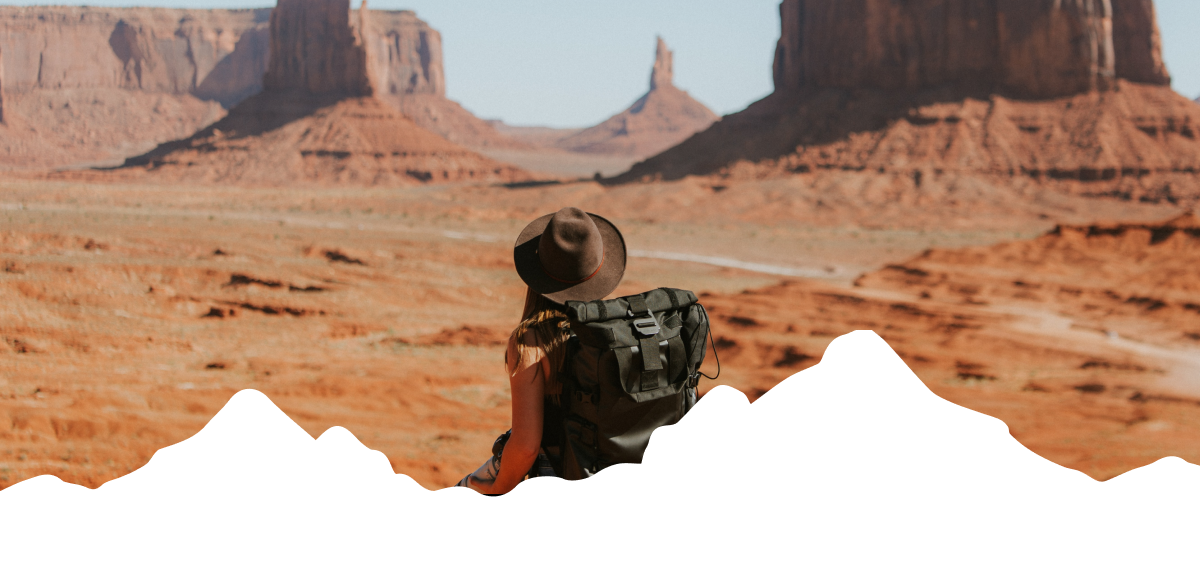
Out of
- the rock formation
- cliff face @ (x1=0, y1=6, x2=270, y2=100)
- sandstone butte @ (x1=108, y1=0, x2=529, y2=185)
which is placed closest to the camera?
sandstone butte @ (x1=108, y1=0, x2=529, y2=185)

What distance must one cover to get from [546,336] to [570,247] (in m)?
0.28

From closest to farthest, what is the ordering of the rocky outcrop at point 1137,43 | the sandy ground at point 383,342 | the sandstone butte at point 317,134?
the sandy ground at point 383,342 → the rocky outcrop at point 1137,43 → the sandstone butte at point 317,134

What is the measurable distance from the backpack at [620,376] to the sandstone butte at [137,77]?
95811 millimetres

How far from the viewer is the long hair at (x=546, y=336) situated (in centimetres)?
253

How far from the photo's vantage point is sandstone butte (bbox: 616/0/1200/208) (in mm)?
43938

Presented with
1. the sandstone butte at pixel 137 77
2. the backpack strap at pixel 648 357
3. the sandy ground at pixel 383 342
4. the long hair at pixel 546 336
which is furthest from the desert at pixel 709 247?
the sandstone butte at pixel 137 77

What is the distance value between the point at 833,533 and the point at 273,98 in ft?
280

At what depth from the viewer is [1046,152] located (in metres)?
45.0

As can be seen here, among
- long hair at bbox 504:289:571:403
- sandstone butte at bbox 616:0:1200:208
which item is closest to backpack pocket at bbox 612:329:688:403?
long hair at bbox 504:289:571:403

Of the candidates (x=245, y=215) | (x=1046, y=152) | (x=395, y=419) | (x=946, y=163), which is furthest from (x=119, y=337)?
(x=1046, y=152)

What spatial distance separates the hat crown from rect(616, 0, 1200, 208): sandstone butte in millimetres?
44987

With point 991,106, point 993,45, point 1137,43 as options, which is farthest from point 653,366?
point 1137,43

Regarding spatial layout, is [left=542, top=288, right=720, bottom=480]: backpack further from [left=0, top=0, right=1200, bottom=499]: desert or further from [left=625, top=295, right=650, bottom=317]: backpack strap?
[left=0, top=0, right=1200, bottom=499]: desert

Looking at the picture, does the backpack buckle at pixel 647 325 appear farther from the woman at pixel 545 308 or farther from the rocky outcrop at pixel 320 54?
the rocky outcrop at pixel 320 54
